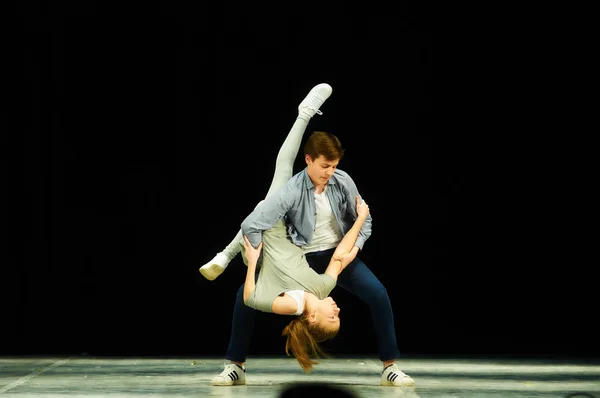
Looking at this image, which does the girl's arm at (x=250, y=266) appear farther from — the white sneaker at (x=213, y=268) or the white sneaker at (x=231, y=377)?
the white sneaker at (x=231, y=377)

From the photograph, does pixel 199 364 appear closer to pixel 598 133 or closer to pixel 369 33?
pixel 369 33

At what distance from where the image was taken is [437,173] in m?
5.75

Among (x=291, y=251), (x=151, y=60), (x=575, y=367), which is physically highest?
(x=151, y=60)

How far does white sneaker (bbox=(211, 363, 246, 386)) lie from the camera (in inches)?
159

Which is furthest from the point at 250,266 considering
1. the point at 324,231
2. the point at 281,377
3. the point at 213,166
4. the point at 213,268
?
the point at 213,166

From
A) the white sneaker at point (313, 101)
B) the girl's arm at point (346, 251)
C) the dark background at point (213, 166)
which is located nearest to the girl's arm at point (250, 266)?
the girl's arm at point (346, 251)

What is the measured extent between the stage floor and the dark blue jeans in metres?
0.19

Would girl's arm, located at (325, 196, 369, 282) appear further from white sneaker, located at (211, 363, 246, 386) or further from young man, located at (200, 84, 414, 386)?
white sneaker, located at (211, 363, 246, 386)

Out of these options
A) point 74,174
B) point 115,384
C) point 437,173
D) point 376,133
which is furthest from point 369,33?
point 115,384

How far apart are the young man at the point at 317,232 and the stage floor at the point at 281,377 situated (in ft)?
0.52

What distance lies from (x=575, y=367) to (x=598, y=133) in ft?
5.73

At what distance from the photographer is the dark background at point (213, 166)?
5672 mm

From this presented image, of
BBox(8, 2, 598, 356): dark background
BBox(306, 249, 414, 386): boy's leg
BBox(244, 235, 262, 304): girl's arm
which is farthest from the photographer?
BBox(8, 2, 598, 356): dark background

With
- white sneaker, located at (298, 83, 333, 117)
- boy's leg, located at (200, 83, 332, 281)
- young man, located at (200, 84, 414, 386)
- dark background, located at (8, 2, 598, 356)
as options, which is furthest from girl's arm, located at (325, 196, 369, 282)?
dark background, located at (8, 2, 598, 356)
